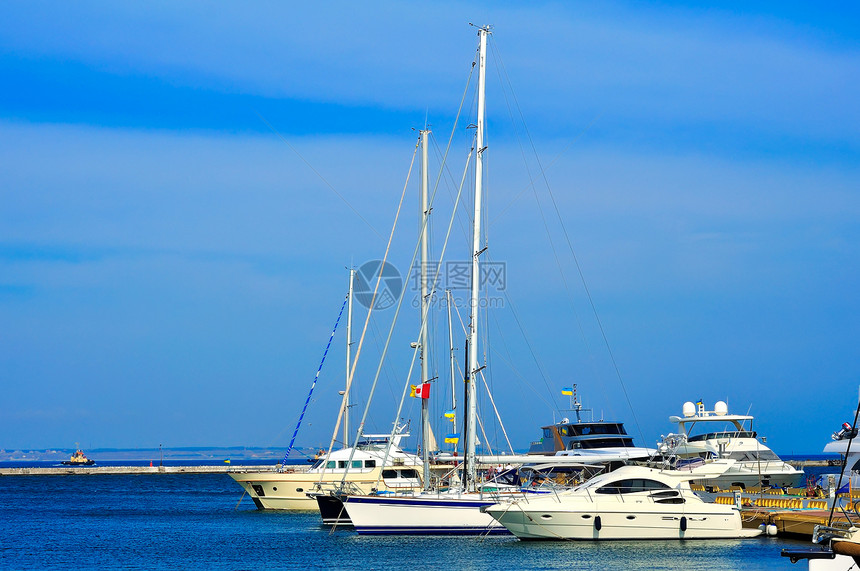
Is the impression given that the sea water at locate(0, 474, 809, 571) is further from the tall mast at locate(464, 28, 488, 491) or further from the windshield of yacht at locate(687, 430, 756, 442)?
the windshield of yacht at locate(687, 430, 756, 442)

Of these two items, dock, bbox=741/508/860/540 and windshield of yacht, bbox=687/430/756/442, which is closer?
dock, bbox=741/508/860/540

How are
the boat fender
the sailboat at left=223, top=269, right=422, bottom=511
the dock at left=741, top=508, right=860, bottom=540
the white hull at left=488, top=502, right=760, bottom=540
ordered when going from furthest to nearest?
the sailboat at left=223, top=269, right=422, bottom=511
the boat fender
the white hull at left=488, top=502, right=760, bottom=540
the dock at left=741, top=508, right=860, bottom=540

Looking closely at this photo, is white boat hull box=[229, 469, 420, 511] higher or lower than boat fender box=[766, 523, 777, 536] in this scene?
higher

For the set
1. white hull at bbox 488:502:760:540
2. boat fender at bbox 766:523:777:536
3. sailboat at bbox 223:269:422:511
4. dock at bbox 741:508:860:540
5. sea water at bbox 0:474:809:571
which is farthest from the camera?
sailboat at bbox 223:269:422:511

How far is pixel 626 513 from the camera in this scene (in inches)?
1346

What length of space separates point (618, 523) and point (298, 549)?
1215 cm

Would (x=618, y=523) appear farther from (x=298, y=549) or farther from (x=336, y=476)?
(x=336, y=476)

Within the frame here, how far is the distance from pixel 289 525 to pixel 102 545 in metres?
8.51

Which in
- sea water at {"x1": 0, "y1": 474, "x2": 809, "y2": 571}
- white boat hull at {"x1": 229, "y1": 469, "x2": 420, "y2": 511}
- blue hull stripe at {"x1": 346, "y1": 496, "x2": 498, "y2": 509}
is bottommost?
sea water at {"x1": 0, "y1": 474, "x2": 809, "y2": 571}

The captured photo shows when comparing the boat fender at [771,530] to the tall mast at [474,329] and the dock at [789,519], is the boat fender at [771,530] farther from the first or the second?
the tall mast at [474,329]

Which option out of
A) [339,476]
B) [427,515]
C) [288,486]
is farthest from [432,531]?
[288,486]

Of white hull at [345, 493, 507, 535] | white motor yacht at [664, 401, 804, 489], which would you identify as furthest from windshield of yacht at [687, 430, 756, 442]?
white hull at [345, 493, 507, 535]

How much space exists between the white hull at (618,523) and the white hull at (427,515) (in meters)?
2.08

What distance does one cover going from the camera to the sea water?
Answer: 31766mm
